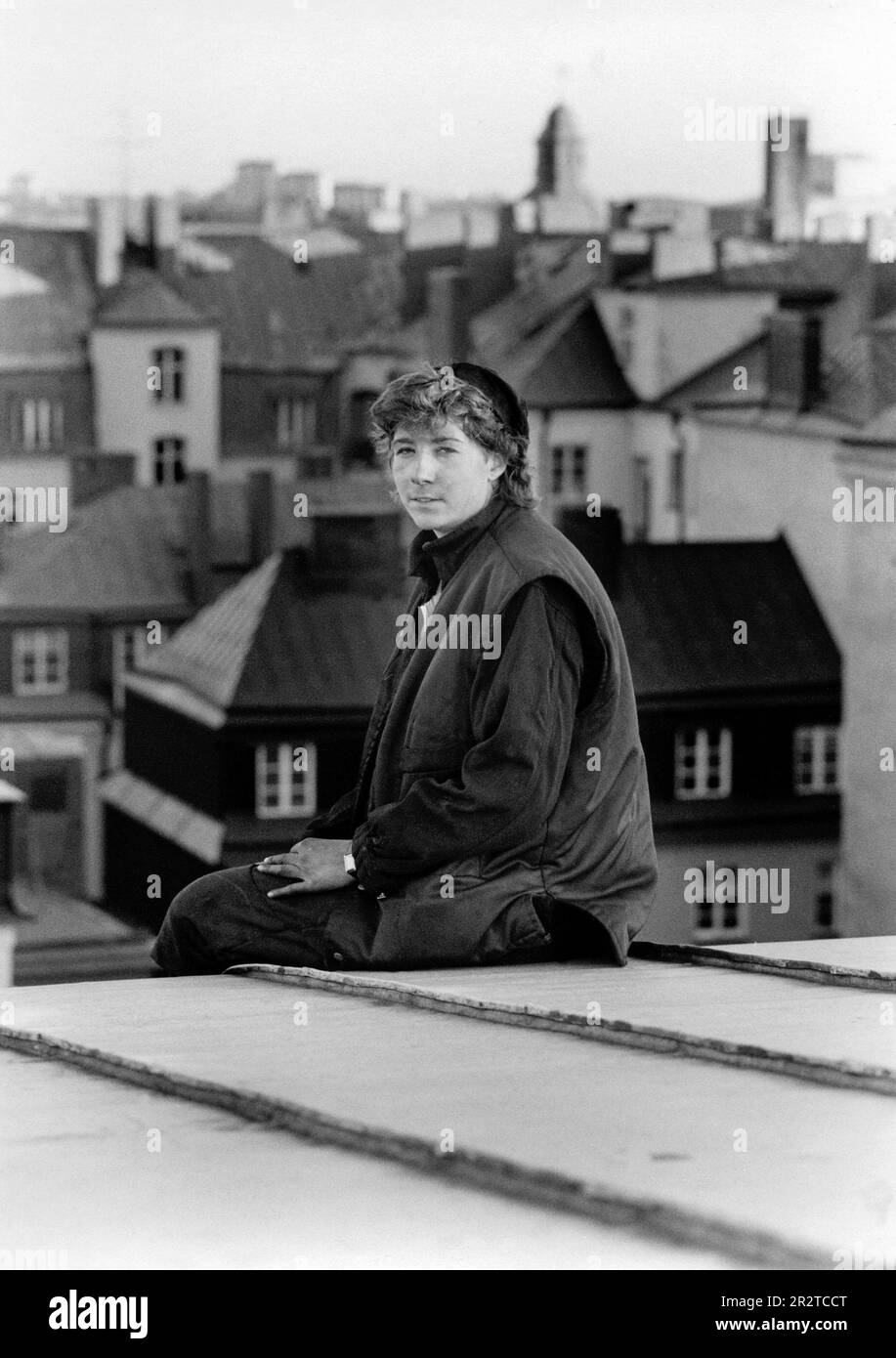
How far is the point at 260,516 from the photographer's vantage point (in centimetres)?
3525

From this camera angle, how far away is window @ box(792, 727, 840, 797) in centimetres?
3259

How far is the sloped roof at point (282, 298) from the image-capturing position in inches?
1496

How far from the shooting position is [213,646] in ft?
108

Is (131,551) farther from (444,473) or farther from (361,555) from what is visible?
(444,473)

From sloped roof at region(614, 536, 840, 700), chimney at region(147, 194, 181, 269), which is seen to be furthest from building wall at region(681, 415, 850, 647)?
chimney at region(147, 194, 181, 269)

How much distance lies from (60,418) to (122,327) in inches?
64.3

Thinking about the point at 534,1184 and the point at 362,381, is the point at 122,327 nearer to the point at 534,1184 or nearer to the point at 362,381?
the point at 362,381

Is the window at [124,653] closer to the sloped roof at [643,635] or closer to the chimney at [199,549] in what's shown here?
the chimney at [199,549]

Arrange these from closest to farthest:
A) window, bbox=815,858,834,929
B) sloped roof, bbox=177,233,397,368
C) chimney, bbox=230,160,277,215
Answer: window, bbox=815,858,834,929, sloped roof, bbox=177,233,397,368, chimney, bbox=230,160,277,215

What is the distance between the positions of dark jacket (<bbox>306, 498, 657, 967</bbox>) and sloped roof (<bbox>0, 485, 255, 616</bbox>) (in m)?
31.6

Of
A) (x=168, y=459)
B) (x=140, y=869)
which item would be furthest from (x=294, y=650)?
(x=168, y=459)

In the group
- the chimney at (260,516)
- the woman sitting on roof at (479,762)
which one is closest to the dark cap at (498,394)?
the woman sitting on roof at (479,762)

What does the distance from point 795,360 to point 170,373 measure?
985 cm

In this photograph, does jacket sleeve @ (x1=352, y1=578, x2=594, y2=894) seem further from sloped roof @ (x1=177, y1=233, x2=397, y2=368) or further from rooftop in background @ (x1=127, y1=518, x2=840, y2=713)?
sloped roof @ (x1=177, y1=233, x2=397, y2=368)
